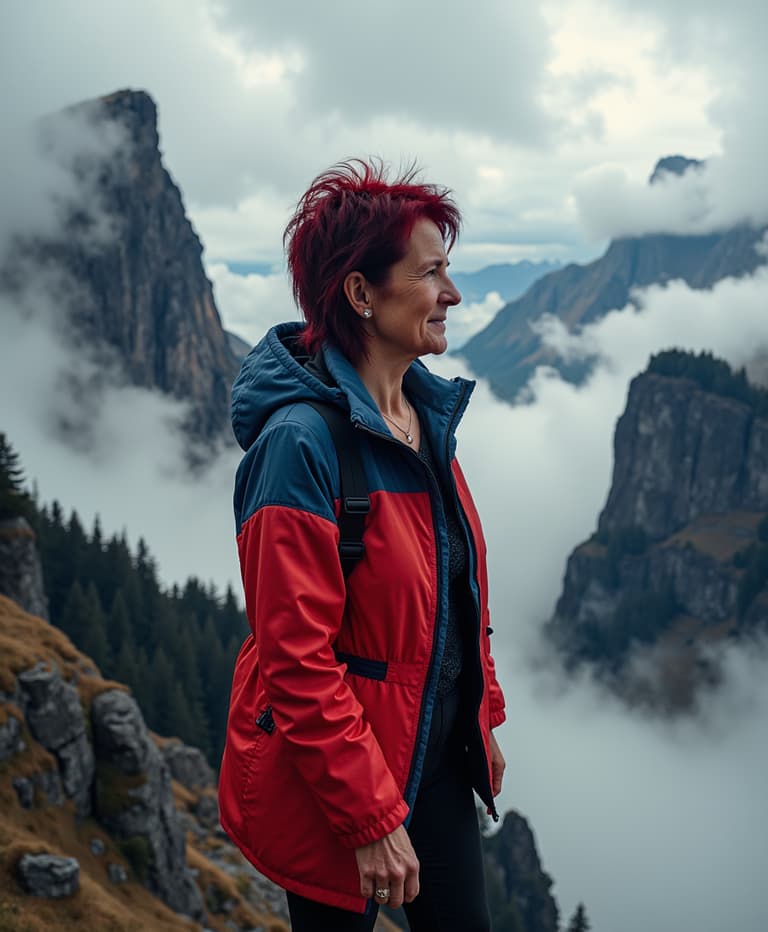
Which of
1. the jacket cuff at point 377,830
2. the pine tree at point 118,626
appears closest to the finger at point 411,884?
the jacket cuff at point 377,830

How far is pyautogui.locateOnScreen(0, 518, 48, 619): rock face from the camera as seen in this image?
57875 millimetres

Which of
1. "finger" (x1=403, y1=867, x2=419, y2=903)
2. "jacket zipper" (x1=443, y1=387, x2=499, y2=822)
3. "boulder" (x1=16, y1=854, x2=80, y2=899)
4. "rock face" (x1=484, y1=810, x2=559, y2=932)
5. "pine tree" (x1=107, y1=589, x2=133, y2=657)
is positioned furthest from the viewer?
"rock face" (x1=484, y1=810, x2=559, y2=932)

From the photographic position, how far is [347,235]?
4.49 m

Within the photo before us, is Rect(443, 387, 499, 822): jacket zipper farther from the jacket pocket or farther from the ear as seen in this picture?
the ear

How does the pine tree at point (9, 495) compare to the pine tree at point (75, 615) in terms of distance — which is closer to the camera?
the pine tree at point (9, 495)

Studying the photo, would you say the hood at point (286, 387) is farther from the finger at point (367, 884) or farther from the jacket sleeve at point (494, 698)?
the finger at point (367, 884)

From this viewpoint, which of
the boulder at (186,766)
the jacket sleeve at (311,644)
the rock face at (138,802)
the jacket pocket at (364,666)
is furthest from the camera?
the boulder at (186,766)

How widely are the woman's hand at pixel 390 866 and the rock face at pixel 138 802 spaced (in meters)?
36.5

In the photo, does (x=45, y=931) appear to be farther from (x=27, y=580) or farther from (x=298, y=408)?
(x=27, y=580)

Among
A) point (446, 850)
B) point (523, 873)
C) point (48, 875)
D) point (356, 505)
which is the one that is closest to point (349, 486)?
point (356, 505)

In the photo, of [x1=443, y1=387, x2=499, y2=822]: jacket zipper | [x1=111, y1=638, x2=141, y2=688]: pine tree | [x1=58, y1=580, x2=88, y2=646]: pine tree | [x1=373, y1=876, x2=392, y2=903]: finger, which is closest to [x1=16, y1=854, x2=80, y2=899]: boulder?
[x1=443, y1=387, x2=499, y2=822]: jacket zipper

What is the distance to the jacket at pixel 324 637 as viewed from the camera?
12.6ft

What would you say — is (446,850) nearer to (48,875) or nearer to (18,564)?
(48,875)

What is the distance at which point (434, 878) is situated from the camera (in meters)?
4.86
